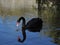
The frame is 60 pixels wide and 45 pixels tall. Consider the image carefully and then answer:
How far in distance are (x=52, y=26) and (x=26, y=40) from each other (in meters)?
1.88

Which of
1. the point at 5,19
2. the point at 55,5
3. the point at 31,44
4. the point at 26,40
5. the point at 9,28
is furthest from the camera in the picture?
the point at 55,5

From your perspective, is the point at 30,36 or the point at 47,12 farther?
the point at 47,12

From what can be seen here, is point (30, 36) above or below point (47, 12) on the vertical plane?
above

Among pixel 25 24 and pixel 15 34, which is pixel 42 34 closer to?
pixel 15 34

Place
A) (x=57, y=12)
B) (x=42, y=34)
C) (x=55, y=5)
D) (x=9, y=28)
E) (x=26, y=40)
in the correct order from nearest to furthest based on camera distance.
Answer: (x=26, y=40) < (x=42, y=34) < (x=9, y=28) < (x=57, y=12) < (x=55, y=5)

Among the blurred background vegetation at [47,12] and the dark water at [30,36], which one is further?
the blurred background vegetation at [47,12]

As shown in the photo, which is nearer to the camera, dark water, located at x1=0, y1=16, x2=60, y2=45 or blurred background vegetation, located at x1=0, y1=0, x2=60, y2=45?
dark water, located at x1=0, y1=16, x2=60, y2=45

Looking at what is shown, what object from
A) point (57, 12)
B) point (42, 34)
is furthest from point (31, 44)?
point (57, 12)

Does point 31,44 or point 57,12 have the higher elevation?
point 31,44

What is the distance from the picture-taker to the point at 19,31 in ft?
30.8

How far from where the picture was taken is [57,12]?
1316 centimetres

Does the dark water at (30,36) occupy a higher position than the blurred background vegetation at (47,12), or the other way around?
the dark water at (30,36)

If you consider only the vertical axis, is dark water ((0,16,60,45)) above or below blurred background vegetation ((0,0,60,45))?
above

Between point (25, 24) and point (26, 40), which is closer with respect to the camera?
point (26, 40)
